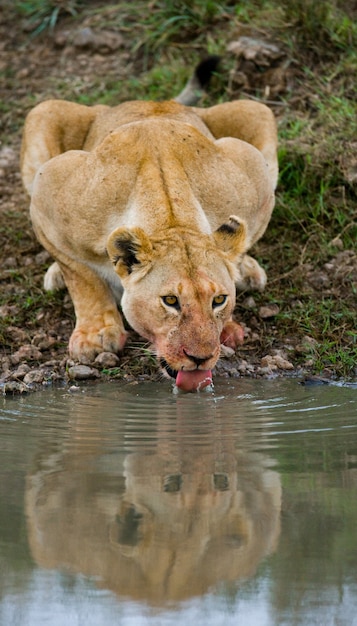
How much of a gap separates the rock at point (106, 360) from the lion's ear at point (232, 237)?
0.99 meters

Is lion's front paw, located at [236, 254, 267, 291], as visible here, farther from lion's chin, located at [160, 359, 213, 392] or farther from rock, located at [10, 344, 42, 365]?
lion's chin, located at [160, 359, 213, 392]

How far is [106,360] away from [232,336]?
718mm

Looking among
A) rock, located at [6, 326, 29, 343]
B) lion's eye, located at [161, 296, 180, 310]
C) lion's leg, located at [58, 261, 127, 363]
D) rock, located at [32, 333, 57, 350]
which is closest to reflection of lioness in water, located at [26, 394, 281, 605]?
lion's eye, located at [161, 296, 180, 310]

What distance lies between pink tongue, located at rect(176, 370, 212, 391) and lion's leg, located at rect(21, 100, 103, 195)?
2.69 metres

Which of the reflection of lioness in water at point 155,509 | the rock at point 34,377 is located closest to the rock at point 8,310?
the rock at point 34,377

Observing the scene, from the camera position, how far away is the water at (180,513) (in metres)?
3.30

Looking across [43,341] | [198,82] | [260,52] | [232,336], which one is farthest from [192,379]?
[260,52]

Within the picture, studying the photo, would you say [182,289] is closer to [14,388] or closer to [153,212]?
[153,212]

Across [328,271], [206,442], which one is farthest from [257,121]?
[206,442]

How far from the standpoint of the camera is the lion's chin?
17.9ft

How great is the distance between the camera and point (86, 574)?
136 inches

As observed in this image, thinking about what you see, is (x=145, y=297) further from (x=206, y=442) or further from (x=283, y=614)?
(x=283, y=614)

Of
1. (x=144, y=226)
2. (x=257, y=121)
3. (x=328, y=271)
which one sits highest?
(x=144, y=226)

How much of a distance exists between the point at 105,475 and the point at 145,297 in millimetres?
1404
